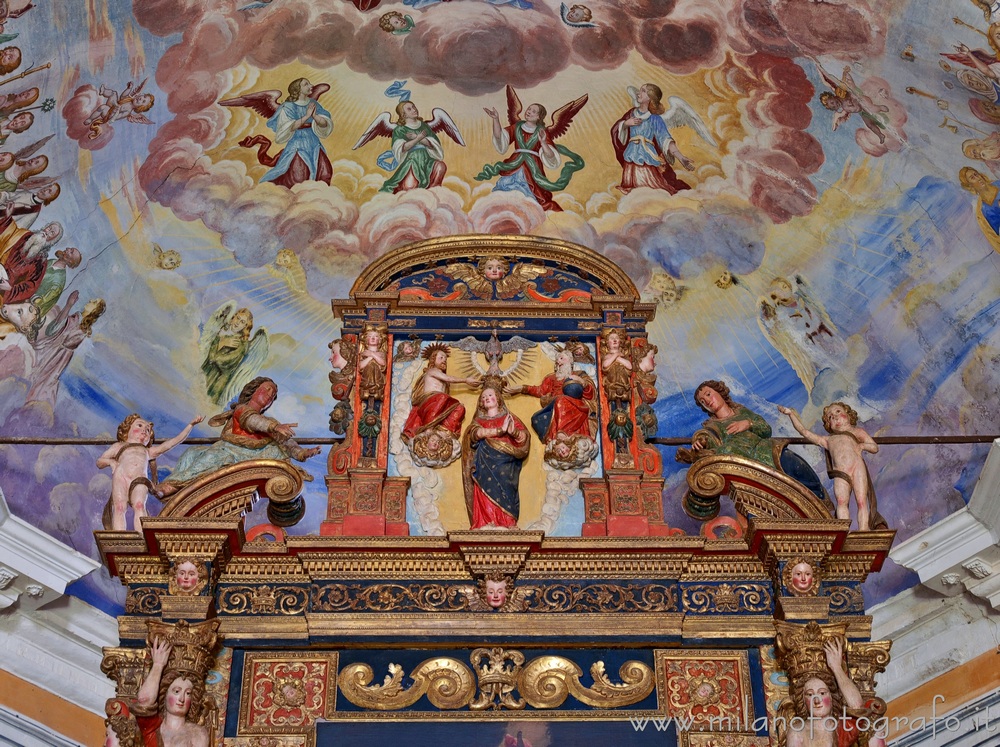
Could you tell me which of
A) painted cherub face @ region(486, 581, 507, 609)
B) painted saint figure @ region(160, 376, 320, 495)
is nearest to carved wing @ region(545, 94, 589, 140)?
painted saint figure @ region(160, 376, 320, 495)

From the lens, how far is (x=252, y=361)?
57.7 ft

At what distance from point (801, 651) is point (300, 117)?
9066 mm

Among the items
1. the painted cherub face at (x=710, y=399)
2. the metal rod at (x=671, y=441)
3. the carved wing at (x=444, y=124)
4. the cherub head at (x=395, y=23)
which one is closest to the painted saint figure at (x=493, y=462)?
the metal rod at (x=671, y=441)

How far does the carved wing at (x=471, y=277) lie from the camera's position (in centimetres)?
1430

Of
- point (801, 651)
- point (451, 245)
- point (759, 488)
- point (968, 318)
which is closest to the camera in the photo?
point (801, 651)

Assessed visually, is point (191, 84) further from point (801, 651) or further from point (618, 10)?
point (801, 651)

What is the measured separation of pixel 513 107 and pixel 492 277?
3406 mm

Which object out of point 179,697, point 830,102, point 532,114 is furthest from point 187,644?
point 830,102

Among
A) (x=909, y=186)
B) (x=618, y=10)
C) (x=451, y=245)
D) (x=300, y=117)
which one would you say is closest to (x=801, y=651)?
(x=451, y=245)

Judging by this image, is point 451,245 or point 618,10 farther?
point 618,10

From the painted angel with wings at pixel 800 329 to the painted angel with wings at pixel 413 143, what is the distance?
173 inches

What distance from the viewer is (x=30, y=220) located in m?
15.3

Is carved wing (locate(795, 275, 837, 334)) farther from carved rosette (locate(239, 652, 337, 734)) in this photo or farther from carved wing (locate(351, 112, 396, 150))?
carved rosette (locate(239, 652, 337, 734))

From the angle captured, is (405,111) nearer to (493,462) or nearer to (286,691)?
(493,462)
